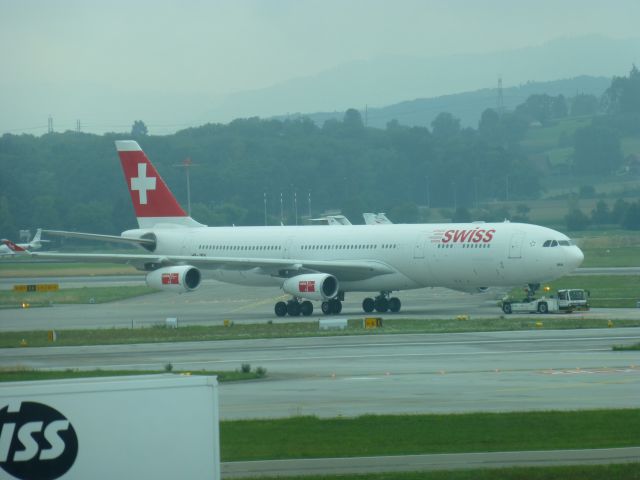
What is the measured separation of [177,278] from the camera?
56.8 metres

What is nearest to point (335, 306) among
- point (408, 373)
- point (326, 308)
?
point (326, 308)

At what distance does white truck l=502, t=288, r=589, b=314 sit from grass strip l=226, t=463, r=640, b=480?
36.2 m

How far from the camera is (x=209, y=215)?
119 metres

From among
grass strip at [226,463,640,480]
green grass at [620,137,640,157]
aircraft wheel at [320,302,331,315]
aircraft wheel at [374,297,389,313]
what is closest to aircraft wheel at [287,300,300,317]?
aircraft wheel at [320,302,331,315]

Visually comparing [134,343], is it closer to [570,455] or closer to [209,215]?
[570,455]

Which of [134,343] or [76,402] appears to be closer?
[76,402]

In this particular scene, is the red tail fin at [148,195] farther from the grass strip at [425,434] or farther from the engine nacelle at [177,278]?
the grass strip at [425,434]

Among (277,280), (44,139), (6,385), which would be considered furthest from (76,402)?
(44,139)

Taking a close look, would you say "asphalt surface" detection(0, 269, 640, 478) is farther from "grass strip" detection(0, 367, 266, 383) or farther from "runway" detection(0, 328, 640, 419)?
"grass strip" detection(0, 367, 266, 383)

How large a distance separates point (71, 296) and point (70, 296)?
0.26 feet

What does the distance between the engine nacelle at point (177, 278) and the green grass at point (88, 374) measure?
23.5 m

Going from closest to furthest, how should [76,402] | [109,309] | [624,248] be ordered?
[76,402], [109,309], [624,248]

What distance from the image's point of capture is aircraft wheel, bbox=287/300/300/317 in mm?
56844

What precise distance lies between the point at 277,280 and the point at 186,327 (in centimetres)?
911
